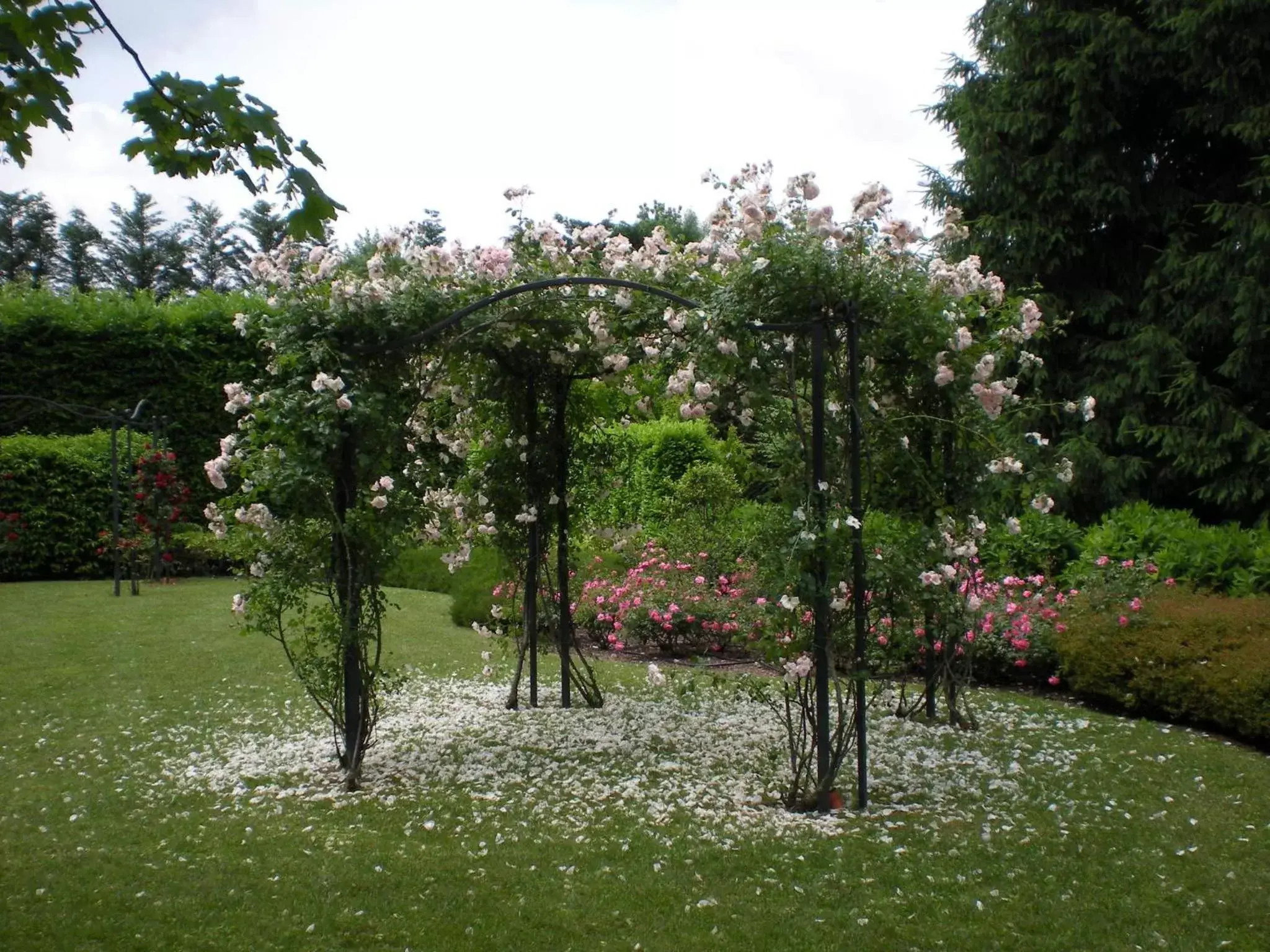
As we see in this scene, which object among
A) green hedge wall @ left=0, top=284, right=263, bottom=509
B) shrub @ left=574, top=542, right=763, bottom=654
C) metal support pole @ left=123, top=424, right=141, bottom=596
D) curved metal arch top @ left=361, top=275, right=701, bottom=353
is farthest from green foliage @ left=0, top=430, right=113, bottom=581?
curved metal arch top @ left=361, top=275, right=701, bottom=353

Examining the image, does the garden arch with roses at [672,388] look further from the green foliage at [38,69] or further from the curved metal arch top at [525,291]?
the green foliage at [38,69]

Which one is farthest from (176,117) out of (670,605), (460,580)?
(460,580)

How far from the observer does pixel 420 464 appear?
5219 millimetres

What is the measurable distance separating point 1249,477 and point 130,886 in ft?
33.7

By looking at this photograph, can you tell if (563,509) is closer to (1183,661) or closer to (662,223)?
(1183,661)

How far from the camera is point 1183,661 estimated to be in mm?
5953

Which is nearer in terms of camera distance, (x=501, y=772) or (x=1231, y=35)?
(x=501, y=772)

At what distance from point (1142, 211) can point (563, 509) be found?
8031mm

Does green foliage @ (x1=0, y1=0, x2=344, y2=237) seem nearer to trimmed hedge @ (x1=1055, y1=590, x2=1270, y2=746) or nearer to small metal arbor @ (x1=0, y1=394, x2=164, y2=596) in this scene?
trimmed hedge @ (x1=1055, y1=590, x2=1270, y2=746)

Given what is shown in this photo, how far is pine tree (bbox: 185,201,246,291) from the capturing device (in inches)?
1177

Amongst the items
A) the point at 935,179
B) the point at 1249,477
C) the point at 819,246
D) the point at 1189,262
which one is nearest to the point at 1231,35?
the point at 1189,262

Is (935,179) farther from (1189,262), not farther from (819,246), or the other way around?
(819,246)

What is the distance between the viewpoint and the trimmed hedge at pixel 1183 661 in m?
5.55

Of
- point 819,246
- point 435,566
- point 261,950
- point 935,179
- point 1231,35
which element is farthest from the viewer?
point 435,566
